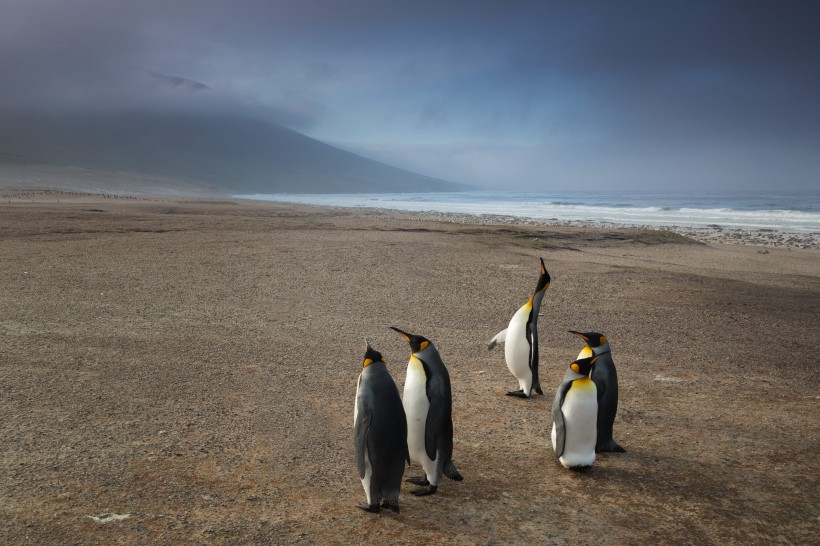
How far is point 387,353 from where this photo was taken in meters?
7.35

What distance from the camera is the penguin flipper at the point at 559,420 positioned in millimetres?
4523

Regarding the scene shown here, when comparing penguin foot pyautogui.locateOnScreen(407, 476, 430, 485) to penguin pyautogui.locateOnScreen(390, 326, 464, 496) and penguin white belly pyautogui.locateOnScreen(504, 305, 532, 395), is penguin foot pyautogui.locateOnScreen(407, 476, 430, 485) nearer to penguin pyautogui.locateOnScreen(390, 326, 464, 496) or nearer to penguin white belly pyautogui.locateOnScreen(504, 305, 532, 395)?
penguin pyautogui.locateOnScreen(390, 326, 464, 496)

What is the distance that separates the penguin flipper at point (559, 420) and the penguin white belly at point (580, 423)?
0.9 inches

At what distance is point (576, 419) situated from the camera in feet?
15.0

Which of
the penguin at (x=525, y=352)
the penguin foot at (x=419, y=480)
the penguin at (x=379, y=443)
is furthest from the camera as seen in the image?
the penguin at (x=525, y=352)

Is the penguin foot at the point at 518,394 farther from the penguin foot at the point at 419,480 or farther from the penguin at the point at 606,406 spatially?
the penguin foot at the point at 419,480

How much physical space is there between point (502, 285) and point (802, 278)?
6877mm

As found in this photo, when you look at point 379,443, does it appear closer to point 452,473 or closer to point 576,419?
point 452,473

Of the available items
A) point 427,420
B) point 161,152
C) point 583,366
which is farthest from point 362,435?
point 161,152

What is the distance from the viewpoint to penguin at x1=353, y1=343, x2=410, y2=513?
3.87 metres

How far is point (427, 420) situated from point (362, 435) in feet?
1.75

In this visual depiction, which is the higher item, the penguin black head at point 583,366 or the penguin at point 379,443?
the penguin black head at point 583,366

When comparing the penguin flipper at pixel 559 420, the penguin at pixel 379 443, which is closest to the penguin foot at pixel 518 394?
the penguin flipper at pixel 559 420

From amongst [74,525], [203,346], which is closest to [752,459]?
[74,525]
